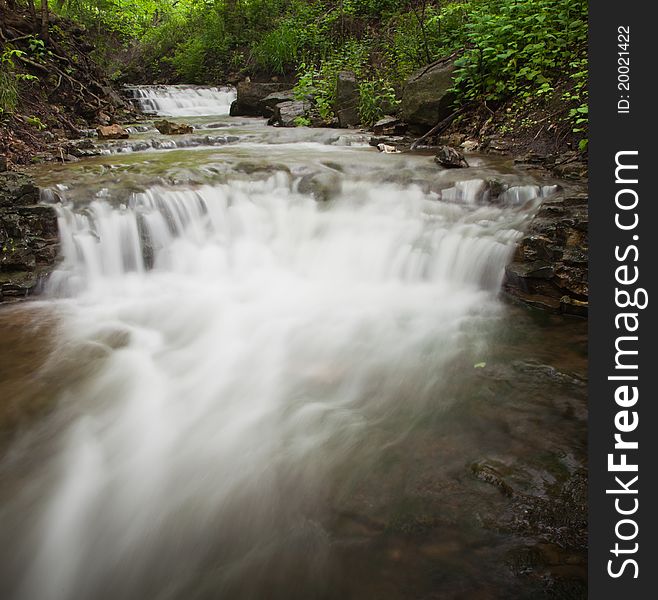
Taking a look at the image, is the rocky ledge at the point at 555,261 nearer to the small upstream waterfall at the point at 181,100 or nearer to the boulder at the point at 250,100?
the boulder at the point at 250,100

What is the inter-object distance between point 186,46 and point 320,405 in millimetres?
18534

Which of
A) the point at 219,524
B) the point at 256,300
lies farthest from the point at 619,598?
the point at 256,300

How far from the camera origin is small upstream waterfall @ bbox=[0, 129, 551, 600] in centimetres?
180

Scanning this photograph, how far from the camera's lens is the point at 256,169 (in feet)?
18.6

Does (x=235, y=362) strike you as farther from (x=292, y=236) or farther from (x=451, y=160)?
(x=451, y=160)

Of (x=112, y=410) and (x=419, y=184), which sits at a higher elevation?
(x=419, y=184)

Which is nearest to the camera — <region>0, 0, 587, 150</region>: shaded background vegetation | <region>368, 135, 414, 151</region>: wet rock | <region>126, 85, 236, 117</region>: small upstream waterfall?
<region>0, 0, 587, 150</region>: shaded background vegetation

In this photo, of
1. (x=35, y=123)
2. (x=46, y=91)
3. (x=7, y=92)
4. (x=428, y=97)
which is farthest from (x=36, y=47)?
(x=428, y=97)

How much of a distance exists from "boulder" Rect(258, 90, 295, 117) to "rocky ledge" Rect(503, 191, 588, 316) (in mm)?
8876

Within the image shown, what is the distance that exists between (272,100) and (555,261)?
32.0 ft

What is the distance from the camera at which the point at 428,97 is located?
7.55m

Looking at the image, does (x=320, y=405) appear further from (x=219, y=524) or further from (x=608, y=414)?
(x=608, y=414)

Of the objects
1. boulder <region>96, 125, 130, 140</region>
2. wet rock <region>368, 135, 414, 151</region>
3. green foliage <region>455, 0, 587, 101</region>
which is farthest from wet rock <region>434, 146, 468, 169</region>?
boulder <region>96, 125, 130, 140</region>

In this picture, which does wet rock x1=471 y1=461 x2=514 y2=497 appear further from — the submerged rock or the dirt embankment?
the dirt embankment
